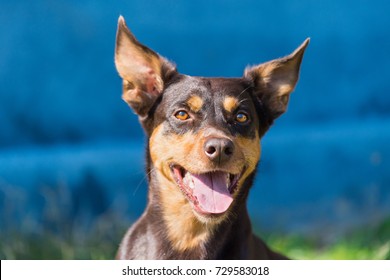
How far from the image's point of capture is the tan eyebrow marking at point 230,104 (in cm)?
510

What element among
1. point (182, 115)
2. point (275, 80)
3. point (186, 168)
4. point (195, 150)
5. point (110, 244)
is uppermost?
point (275, 80)

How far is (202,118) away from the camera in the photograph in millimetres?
5047

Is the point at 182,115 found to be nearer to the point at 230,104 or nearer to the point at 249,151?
the point at 230,104

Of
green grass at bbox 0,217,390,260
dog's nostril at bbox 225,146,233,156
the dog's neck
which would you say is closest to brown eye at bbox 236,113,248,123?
dog's nostril at bbox 225,146,233,156

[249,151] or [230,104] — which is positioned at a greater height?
[230,104]

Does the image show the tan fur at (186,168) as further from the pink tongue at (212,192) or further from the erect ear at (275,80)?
the erect ear at (275,80)

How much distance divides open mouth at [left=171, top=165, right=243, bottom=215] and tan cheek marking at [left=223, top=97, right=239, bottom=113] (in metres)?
0.42

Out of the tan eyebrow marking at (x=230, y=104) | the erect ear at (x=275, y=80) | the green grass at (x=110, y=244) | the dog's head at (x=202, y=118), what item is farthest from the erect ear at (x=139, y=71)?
the green grass at (x=110, y=244)

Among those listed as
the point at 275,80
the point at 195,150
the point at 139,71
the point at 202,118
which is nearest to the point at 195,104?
the point at 202,118

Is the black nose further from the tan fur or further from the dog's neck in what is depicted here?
the dog's neck

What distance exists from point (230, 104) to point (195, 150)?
442 mm

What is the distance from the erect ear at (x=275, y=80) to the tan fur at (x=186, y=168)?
16.5 inches
